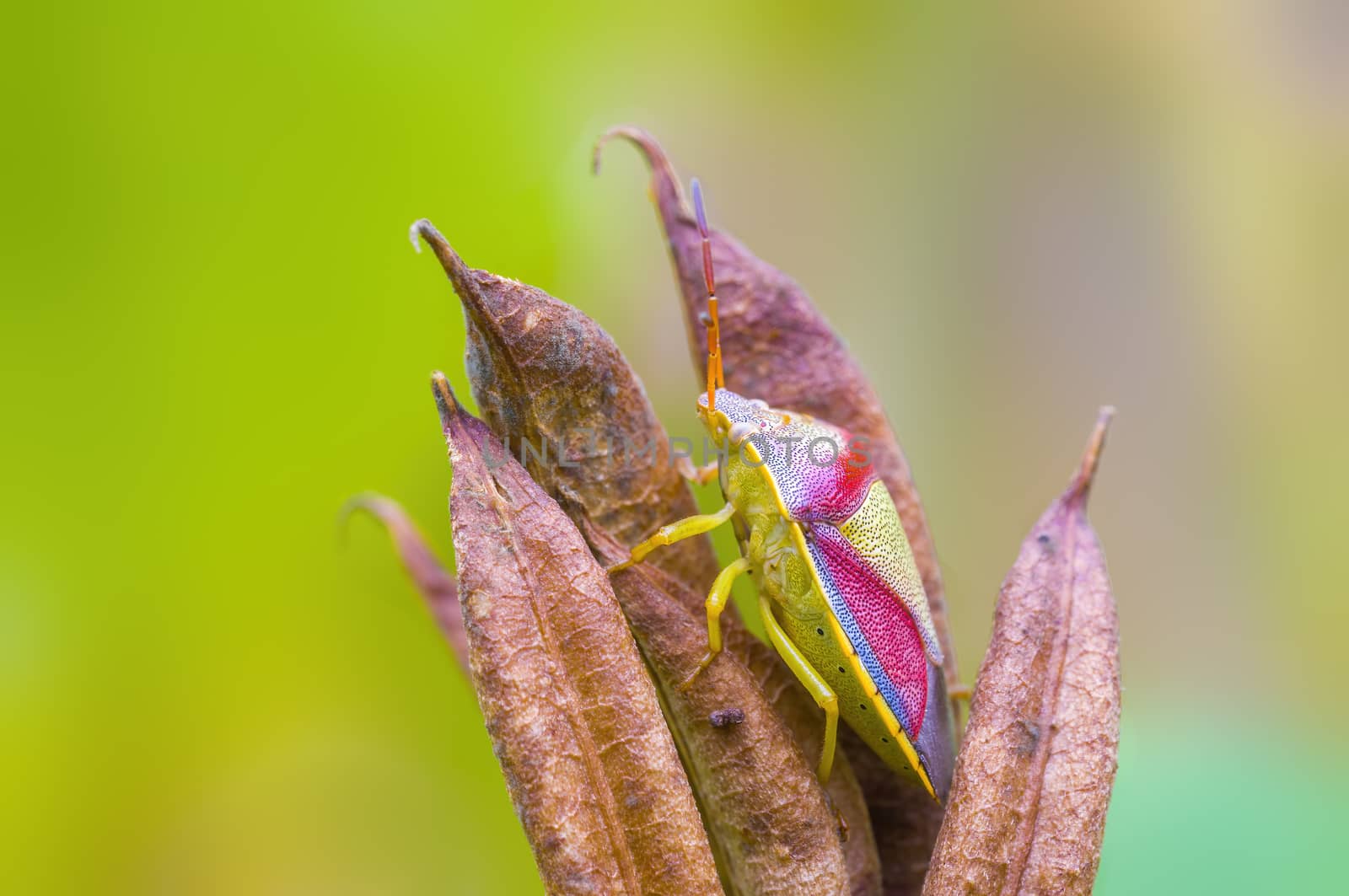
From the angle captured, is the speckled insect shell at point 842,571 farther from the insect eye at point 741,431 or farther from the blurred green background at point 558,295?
the blurred green background at point 558,295

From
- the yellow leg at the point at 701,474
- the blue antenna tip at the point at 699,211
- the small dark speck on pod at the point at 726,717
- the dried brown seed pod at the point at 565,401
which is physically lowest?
the small dark speck on pod at the point at 726,717

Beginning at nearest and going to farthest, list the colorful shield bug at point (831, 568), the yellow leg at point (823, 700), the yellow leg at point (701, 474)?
the yellow leg at point (823, 700) < the colorful shield bug at point (831, 568) < the yellow leg at point (701, 474)

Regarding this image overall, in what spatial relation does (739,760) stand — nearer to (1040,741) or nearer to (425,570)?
(1040,741)

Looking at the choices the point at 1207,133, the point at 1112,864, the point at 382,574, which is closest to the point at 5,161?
the point at 382,574

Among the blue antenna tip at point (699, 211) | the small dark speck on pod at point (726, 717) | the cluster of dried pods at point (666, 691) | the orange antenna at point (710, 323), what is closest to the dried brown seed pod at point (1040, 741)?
the cluster of dried pods at point (666, 691)

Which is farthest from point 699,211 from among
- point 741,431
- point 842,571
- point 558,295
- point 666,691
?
point 558,295

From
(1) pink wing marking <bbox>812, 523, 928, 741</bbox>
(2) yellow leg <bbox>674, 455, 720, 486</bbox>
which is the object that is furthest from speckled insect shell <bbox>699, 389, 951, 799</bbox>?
(2) yellow leg <bbox>674, 455, 720, 486</bbox>

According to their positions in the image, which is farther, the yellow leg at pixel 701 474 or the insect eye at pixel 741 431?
the yellow leg at pixel 701 474
